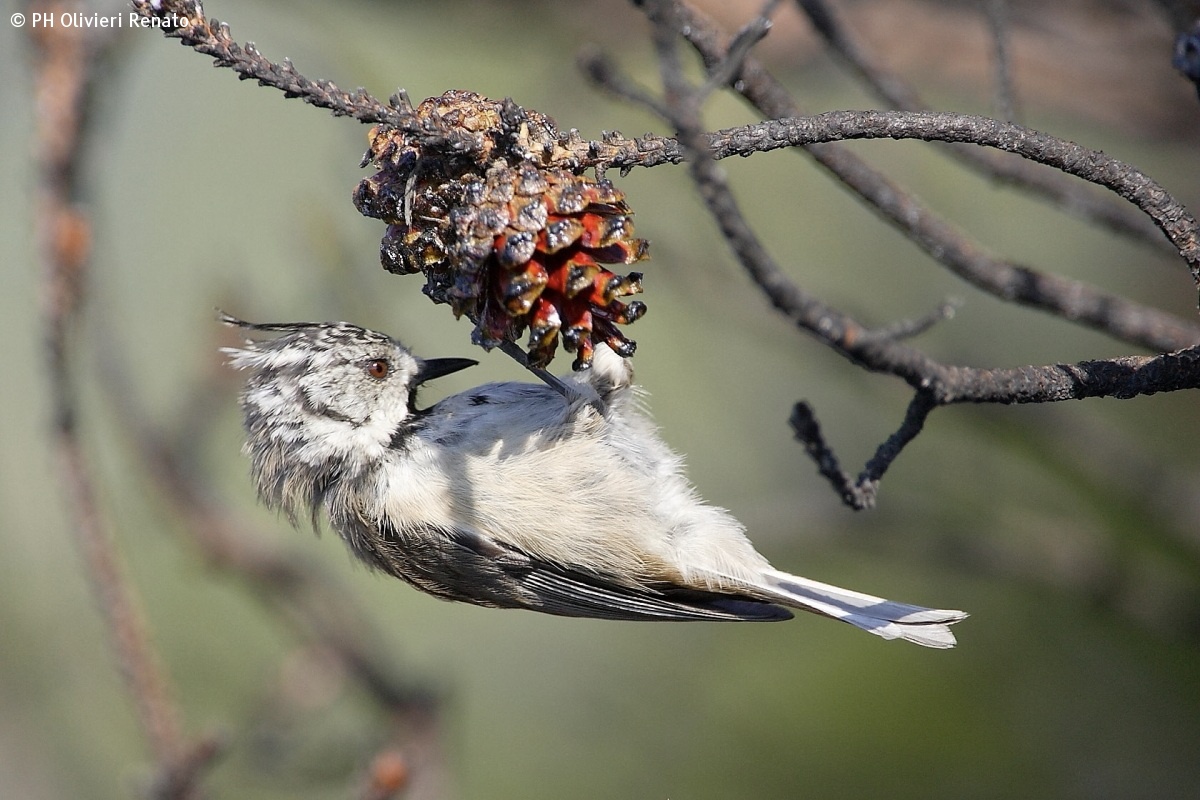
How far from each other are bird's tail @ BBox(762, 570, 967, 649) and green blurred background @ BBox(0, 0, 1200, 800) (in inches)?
46.9

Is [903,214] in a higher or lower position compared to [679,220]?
lower

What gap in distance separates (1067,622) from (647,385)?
7.48 ft

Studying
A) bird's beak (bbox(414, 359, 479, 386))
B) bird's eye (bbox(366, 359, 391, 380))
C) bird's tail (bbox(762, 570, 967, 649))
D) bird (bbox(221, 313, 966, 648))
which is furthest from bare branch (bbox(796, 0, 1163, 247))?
bird's eye (bbox(366, 359, 391, 380))

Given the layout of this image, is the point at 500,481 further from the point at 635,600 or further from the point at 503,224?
the point at 503,224

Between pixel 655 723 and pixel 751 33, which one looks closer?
pixel 751 33

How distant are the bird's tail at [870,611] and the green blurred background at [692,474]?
119cm

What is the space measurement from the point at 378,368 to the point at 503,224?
1297 mm

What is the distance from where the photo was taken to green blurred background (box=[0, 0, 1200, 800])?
3.68 m

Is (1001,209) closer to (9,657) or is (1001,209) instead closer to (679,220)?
(679,220)

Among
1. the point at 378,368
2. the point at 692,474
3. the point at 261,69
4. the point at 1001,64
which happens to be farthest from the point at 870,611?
the point at 692,474

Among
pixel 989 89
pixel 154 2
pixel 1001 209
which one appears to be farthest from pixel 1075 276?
pixel 154 2

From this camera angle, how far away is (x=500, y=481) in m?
2.59

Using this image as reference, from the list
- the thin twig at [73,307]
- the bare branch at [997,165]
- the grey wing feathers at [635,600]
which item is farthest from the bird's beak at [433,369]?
the bare branch at [997,165]

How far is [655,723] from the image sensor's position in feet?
15.6
